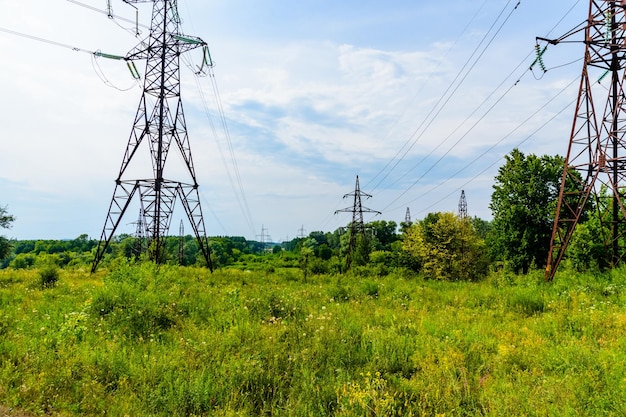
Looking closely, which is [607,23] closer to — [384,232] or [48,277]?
[48,277]

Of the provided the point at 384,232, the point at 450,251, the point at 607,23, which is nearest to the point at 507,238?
the point at 450,251

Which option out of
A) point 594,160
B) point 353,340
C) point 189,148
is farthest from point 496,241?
point 353,340

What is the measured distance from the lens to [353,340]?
6145mm

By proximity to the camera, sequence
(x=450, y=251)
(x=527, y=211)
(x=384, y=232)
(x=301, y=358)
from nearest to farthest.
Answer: (x=301, y=358) → (x=527, y=211) → (x=450, y=251) → (x=384, y=232)

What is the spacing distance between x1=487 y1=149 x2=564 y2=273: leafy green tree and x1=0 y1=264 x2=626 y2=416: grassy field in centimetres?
2314

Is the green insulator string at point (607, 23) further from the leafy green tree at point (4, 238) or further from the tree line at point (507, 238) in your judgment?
the leafy green tree at point (4, 238)

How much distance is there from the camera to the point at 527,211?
2983 centimetres

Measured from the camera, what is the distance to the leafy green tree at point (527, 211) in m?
29.4

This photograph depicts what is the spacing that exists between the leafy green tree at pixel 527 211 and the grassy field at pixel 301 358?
23138mm

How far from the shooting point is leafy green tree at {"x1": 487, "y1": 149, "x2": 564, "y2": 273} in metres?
29.4

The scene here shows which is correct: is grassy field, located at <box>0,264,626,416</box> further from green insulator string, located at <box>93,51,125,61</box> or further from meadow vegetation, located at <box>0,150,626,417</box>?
green insulator string, located at <box>93,51,125,61</box>

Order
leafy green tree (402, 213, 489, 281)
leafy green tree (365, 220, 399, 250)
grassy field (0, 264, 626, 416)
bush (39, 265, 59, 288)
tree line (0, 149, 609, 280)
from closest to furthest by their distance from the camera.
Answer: grassy field (0, 264, 626, 416), bush (39, 265, 59, 288), tree line (0, 149, 609, 280), leafy green tree (402, 213, 489, 281), leafy green tree (365, 220, 399, 250)

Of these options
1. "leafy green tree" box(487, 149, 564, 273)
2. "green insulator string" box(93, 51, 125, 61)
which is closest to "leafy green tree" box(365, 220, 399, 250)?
"leafy green tree" box(487, 149, 564, 273)

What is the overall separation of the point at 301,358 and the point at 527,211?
31367 mm
